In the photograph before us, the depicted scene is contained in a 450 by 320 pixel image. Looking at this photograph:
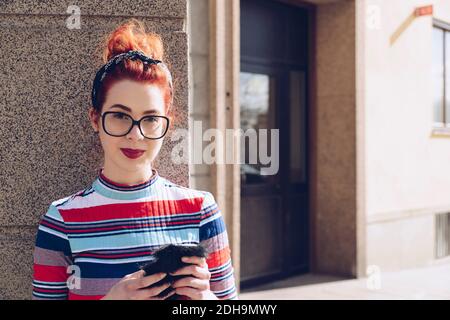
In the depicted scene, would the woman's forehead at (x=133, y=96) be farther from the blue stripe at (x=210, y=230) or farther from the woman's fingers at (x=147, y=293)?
the woman's fingers at (x=147, y=293)

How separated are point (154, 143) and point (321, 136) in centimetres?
607

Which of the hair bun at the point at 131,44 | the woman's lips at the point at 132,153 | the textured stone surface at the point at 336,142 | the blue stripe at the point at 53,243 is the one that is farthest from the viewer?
the textured stone surface at the point at 336,142

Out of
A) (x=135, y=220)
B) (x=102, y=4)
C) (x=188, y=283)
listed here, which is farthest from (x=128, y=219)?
(x=102, y=4)

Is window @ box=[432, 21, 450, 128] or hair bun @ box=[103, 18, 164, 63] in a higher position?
window @ box=[432, 21, 450, 128]

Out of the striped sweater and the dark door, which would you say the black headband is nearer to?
the striped sweater

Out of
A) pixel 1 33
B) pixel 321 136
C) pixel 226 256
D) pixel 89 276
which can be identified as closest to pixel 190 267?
pixel 226 256

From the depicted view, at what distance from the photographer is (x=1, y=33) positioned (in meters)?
3.13

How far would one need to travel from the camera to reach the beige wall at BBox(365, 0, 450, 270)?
8.48 metres

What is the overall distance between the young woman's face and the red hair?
0.03 metres

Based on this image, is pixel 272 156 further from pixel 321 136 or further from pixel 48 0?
pixel 48 0

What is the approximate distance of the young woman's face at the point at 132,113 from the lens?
246 cm

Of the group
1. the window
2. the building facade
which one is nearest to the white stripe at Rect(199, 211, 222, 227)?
the building facade

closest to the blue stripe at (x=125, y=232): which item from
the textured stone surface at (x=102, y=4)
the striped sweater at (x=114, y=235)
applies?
the striped sweater at (x=114, y=235)
